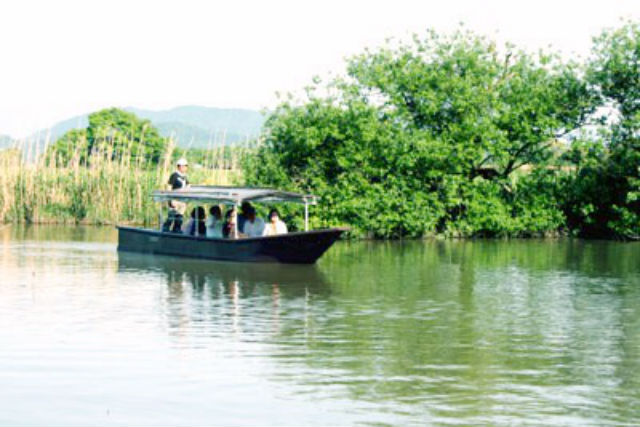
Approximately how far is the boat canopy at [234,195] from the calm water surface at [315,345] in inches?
56.8


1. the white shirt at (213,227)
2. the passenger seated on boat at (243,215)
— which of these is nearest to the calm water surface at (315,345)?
the white shirt at (213,227)

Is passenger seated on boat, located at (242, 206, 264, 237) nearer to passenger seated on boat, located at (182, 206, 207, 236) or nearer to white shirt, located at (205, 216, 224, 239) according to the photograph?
white shirt, located at (205, 216, 224, 239)

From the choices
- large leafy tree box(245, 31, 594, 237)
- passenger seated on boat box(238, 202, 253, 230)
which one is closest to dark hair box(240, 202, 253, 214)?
passenger seated on boat box(238, 202, 253, 230)

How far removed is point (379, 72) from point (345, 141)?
2503 millimetres

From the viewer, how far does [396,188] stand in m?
34.5

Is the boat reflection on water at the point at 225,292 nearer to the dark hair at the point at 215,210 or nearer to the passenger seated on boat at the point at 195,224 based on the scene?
the passenger seated on boat at the point at 195,224

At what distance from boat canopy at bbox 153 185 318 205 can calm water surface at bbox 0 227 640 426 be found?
1442mm

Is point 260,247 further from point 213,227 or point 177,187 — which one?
point 177,187

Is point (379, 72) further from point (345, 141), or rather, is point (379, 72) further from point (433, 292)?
point (433, 292)

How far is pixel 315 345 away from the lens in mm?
12297

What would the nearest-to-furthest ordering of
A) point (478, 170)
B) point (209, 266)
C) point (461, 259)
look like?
point (209, 266) < point (461, 259) < point (478, 170)

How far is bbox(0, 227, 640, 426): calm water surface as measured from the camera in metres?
8.96

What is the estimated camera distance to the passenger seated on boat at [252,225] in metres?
24.2

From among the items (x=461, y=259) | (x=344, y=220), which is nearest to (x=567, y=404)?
(x=461, y=259)
